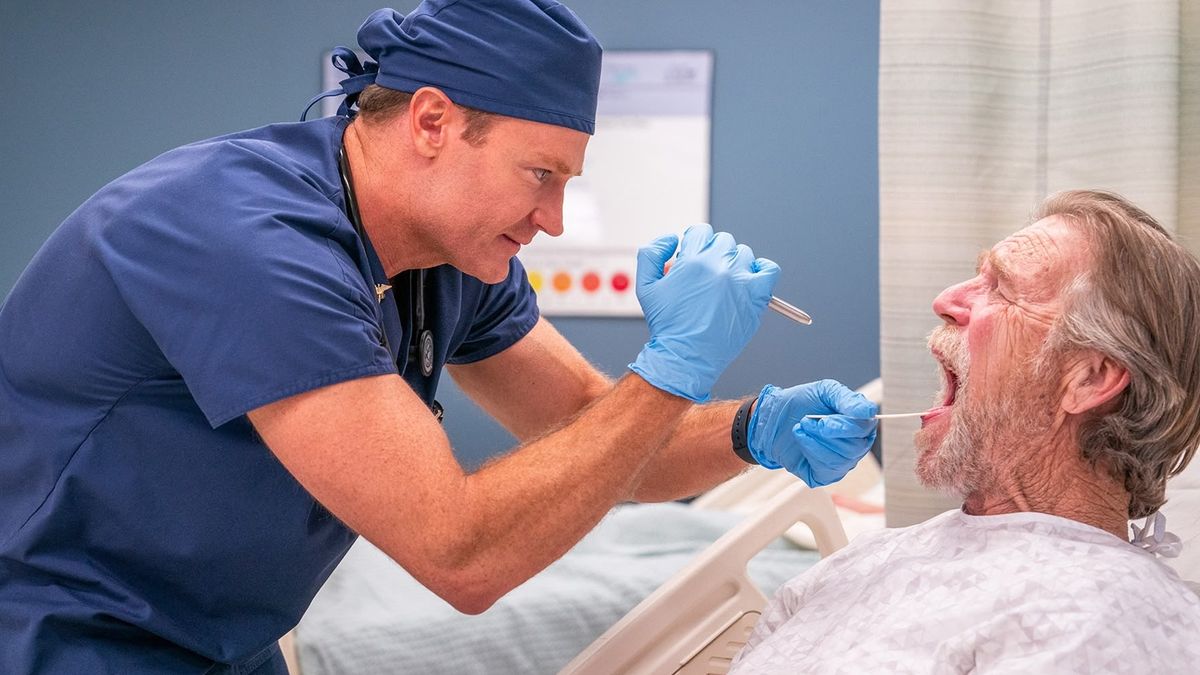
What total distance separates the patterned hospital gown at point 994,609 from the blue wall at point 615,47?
2.01m

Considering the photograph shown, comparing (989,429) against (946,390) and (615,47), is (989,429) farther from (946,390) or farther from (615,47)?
(615,47)

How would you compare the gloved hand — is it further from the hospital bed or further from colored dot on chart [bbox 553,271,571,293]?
colored dot on chart [bbox 553,271,571,293]

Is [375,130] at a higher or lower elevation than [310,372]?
higher

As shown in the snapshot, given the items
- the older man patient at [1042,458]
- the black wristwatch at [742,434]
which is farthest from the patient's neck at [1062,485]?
the black wristwatch at [742,434]

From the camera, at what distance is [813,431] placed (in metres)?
1.41

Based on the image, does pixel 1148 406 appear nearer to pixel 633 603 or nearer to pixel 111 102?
pixel 633 603

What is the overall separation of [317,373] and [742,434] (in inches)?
24.5

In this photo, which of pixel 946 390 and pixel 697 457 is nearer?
pixel 946 390

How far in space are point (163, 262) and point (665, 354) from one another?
1.66 ft

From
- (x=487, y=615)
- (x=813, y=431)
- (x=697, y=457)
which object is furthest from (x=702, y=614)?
(x=487, y=615)

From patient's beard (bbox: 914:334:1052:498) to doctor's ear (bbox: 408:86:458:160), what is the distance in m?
0.64

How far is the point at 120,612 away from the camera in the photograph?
1.23 metres

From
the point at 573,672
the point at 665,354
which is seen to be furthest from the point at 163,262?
the point at 573,672

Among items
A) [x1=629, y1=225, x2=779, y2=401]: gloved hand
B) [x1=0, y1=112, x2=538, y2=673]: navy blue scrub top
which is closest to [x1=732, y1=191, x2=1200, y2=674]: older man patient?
[x1=629, y1=225, x2=779, y2=401]: gloved hand
